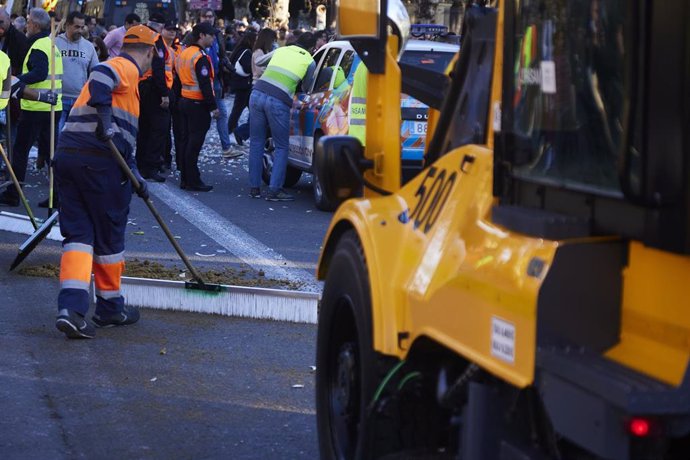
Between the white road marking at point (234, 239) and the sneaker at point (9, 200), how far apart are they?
1.56 meters

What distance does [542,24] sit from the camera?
10.1 ft

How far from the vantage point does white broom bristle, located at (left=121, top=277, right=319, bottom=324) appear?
773 centimetres

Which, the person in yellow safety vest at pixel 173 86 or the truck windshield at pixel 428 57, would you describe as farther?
the person in yellow safety vest at pixel 173 86

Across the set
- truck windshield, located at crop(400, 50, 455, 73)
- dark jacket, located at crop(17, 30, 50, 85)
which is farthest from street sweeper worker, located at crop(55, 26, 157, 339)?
dark jacket, located at crop(17, 30, 50, 85)

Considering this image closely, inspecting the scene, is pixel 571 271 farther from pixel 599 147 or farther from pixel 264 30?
pixel 264 30

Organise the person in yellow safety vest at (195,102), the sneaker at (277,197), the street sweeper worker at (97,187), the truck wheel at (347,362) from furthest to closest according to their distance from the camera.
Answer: the person in yellow safety vest at (195,102)
the sneaker at (277,197)
the street sweeper worker at (97,187)
the truck wheel at (347,362)

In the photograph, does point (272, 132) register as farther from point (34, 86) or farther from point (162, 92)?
point (34, 86)

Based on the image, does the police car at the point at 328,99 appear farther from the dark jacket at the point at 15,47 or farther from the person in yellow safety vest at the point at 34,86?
the dark jacket at the point at 15,47

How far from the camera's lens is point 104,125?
741 centimetres

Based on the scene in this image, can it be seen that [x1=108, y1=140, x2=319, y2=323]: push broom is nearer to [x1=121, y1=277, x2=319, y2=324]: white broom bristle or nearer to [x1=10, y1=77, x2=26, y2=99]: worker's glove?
[x1=121, y1=277, x2=319, y2=324]: white broom bristle

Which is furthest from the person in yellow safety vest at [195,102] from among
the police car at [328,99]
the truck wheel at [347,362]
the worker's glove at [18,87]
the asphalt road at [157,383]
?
the truck wheel at [347,362]

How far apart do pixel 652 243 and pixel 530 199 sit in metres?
0.61

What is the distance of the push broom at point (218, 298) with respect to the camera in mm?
7715

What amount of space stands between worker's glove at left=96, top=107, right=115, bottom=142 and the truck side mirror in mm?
3311
